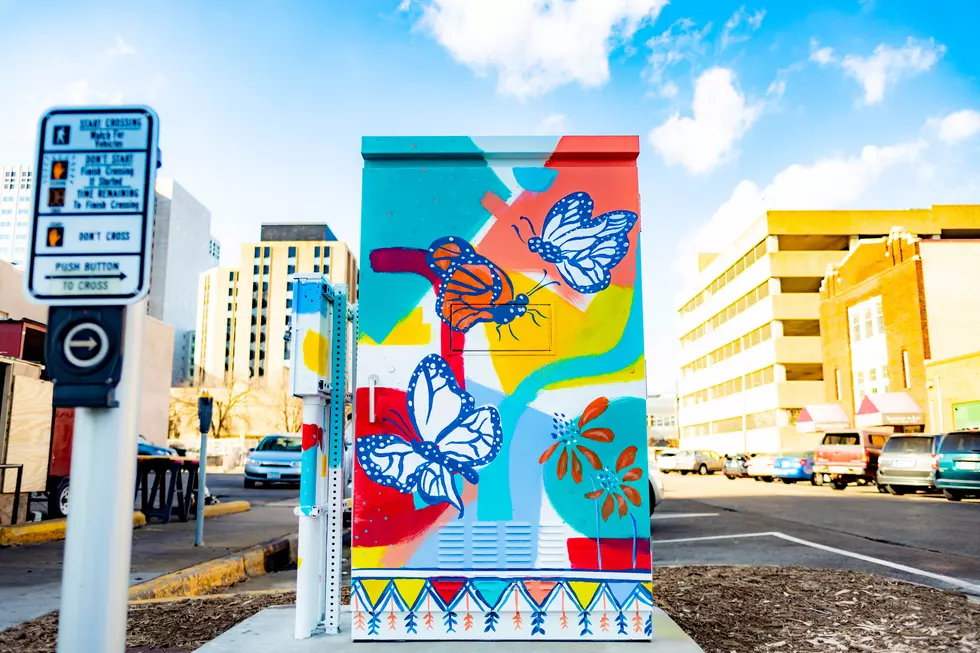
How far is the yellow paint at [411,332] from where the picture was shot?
4090mm

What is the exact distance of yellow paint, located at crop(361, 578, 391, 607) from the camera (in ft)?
12.9

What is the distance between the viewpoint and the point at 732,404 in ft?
198

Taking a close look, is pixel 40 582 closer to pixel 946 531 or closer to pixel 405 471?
pixel 405 471

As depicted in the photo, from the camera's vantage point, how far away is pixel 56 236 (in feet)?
6.92

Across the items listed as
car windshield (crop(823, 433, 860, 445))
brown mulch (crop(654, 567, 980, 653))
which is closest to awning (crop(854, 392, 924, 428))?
car windshield (crop(823, 433, 860, 445))

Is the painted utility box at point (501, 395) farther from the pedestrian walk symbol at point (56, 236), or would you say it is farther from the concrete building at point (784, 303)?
the concrete building at point (784, 303)

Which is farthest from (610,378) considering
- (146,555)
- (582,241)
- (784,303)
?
(784,303)

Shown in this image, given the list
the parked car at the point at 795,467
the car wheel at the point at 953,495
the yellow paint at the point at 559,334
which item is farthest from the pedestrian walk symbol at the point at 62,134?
the parked car at the point at 795,467

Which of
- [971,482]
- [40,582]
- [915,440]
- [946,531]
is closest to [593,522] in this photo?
[40,582]

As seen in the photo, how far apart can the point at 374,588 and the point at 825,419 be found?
42.1m

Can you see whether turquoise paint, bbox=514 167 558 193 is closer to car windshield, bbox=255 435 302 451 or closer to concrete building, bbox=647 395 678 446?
car windshield, bbox=255 435 302 451

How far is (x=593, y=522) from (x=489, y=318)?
122 centimetres

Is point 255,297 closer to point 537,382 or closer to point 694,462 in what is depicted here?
point 694,462

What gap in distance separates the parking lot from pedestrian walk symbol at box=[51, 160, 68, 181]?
689 cm
